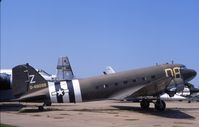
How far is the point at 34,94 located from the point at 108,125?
11039 mm

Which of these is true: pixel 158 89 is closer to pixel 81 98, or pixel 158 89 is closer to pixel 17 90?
pixel 81 98

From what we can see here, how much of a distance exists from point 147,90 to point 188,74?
5331 mm

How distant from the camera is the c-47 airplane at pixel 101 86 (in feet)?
91.2

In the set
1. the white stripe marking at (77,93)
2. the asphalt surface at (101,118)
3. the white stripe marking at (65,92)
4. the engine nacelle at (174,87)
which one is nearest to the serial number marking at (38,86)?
the white stripe marking at (65,92)

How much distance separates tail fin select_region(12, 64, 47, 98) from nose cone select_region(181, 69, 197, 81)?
11.2m

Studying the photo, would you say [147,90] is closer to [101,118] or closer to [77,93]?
[77,93]

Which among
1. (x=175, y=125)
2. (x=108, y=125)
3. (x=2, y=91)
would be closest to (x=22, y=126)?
(x=108, y=125)

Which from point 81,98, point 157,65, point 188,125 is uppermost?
point 157,65

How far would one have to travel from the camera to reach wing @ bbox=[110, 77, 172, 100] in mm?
26466

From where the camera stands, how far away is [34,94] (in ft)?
92.1

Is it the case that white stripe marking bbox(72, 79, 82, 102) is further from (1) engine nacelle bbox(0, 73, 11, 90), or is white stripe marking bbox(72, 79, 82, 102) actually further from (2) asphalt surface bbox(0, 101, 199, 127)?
(1) engine nacelle bbox(0, 73, 11, 90)

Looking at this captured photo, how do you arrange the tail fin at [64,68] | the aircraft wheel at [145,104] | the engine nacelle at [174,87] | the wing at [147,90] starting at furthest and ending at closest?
the tail fin at [64,68], the aircraft wheel at [145,104], the engine nacelle at [174,87], the wing at [147,90]

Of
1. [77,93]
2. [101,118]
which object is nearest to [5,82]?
[77,93]

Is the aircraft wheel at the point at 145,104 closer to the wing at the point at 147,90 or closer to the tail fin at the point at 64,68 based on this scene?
the wing at the point at 147,90
